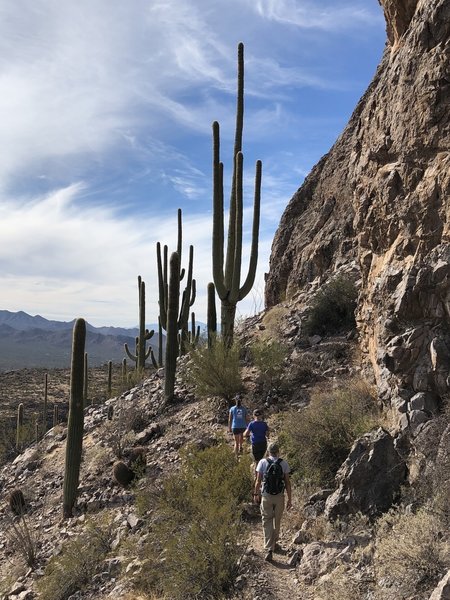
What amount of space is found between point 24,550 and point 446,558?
27.4ft

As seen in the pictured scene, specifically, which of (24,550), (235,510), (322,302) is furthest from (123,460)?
(322,302)

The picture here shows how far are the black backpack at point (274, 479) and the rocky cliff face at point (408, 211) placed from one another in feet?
7.17

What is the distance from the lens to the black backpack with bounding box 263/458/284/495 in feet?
22.8

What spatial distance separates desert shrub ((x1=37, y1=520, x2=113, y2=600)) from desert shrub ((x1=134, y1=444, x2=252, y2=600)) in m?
1.07

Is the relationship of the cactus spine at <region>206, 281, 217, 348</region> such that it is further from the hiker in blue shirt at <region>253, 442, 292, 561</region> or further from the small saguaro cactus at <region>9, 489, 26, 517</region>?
the hiker in blue shirt at <region>253, 442, 292, 561</region>

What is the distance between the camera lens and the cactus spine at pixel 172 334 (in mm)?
15523

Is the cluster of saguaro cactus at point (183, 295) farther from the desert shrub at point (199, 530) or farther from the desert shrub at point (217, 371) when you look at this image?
the desert shrub at point (199, 530)

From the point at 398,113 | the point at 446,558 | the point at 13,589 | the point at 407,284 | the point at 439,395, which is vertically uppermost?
the point at 398,113

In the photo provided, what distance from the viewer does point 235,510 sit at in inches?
296

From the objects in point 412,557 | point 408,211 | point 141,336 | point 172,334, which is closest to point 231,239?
point 172,334

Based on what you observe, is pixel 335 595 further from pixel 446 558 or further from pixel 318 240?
pixel 318 240

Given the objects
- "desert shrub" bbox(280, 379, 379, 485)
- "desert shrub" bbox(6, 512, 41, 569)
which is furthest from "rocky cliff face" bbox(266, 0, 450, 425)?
"desert shrub" bbox(6, 512, 41, 569)

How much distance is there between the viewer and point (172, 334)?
16109mm

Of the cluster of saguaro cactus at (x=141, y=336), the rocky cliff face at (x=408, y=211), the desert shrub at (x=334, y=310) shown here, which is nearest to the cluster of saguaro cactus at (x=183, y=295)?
the cluster of saguaro cactus at (x=141, y=336)
